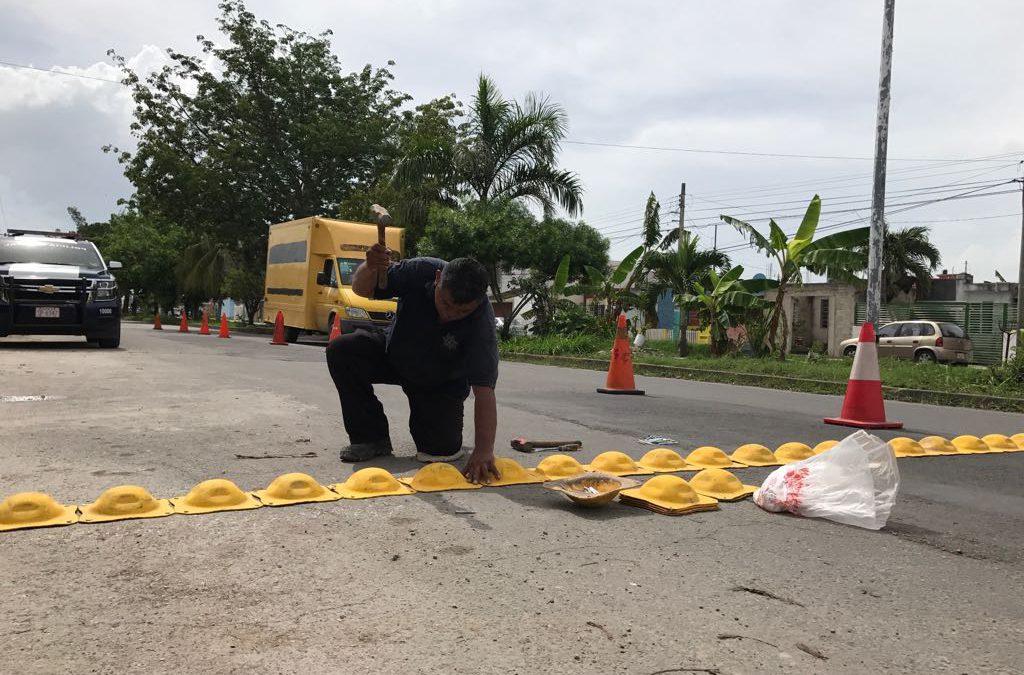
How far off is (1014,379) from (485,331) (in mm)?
10566

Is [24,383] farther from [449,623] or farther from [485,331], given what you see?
[449,623]

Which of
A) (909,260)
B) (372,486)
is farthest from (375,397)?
(909,260)

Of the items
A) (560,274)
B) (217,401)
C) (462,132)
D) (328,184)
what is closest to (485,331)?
(217,401)

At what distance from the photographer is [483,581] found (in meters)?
2.82

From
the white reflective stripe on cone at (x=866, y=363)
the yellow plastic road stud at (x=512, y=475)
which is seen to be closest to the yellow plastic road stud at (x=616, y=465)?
the yellow plastic road stud at (x=512, y=475)

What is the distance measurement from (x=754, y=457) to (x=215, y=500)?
11.1 ft

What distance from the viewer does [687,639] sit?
2.39 m

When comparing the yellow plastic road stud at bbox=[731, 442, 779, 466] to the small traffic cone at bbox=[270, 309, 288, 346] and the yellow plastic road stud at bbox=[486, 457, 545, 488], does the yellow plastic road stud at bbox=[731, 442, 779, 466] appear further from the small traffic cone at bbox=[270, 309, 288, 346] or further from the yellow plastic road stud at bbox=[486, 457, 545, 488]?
the small traffic cone at bbox=[270, 309, 288, 346]

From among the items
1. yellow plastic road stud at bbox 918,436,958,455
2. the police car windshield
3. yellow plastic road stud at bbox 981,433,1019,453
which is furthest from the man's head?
the police car windshield

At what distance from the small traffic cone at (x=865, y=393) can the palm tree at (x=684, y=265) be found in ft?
52.4

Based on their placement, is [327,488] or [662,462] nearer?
[327,488]

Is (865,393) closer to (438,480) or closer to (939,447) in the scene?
(939,447)

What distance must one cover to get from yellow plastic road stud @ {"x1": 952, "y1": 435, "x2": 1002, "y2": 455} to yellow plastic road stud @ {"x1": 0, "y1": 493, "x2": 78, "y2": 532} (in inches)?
234

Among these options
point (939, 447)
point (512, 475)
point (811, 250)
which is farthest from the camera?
point (811, 250)
